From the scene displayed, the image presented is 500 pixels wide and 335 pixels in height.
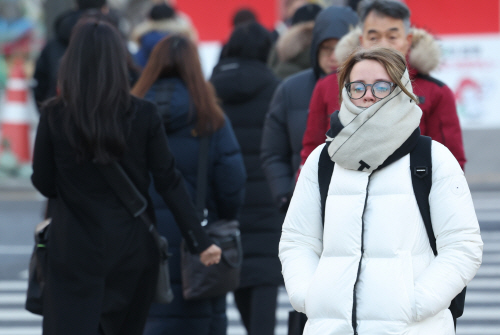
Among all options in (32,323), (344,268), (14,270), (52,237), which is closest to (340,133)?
(344,268)

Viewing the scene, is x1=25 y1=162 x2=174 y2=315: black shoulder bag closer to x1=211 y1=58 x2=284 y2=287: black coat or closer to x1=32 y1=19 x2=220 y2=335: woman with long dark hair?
x1=32 y1=19 x2=220 y2=335: woman with long dark hair

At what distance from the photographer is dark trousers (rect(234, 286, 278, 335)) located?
218 inches

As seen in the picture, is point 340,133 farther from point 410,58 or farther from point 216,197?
point 216,197

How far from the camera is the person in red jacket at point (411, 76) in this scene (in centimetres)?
418

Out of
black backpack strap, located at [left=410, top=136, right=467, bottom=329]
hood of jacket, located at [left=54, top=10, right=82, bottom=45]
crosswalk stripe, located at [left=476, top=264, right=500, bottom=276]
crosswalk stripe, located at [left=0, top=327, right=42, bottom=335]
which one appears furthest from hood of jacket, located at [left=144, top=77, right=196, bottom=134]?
crosswalk stripe, located at [left=476, top=264, right=500, bottom=276]

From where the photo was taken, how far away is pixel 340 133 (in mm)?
3037

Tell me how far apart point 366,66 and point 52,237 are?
1.74 meters

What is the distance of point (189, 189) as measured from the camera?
4.89 meters

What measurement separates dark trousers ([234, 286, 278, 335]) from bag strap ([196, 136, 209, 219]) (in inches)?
38.7

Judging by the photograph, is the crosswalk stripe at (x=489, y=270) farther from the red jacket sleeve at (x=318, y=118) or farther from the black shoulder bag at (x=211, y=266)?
the red jacket sleeve at (x=318, y=118)

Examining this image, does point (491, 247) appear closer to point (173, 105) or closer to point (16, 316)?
point (16, 316)

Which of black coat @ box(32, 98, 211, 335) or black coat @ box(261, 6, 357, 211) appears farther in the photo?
black coat @ box(261, 6, 357, 211)

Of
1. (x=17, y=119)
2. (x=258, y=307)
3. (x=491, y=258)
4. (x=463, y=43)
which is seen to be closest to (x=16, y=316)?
(x=258, y=307)

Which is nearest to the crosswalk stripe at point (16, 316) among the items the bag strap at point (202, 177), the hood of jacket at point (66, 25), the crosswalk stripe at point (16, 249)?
the hood of jacket at point (66, 25)
